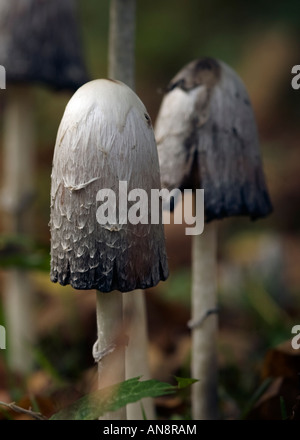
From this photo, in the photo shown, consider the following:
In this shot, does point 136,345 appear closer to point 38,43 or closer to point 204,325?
point 204,325

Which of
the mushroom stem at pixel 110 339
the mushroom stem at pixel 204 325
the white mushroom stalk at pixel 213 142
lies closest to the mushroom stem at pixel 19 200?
the mushroom stem at pixel 204 325

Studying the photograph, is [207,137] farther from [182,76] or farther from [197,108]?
[182,76]

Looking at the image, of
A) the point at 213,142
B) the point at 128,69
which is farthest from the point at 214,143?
the point at 128,69

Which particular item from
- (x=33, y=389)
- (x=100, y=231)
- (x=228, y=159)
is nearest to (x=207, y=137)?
(x=228, y=159)

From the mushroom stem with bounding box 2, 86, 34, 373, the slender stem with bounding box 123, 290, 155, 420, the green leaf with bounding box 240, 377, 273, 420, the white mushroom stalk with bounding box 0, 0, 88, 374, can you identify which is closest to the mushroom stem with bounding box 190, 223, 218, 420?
the green leaf with bounding box 240, 377, 273, 420

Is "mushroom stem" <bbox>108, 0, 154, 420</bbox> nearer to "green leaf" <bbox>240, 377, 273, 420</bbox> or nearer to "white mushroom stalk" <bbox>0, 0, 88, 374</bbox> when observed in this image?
"green leaf" <bbox>240, 377, 273, 420</bbox>
